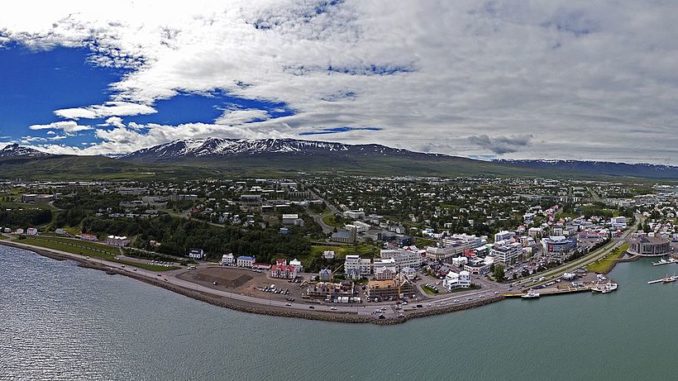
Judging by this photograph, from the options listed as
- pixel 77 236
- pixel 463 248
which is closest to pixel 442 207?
pixel 463 248

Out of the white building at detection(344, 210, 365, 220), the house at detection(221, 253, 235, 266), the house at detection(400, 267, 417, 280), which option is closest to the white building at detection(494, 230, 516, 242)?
the house at detection(400, 267, 417, 280)

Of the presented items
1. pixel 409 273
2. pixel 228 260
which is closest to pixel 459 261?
pixel 409 273

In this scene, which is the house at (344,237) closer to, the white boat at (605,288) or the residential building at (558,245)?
the residential building at (558,245)

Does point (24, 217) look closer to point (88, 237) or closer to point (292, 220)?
point (88, 237)

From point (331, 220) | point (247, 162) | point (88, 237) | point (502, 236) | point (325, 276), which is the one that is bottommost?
point (325, 276)

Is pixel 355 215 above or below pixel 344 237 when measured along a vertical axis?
above

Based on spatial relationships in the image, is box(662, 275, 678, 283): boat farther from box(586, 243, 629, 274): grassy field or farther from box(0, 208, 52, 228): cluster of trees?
box(0, 208, 52, 228): cluster of trees
